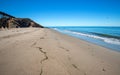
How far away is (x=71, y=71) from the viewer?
2.99 metres

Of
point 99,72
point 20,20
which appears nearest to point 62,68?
point 99,72

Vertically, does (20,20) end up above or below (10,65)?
above

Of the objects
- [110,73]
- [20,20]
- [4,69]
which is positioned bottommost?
[110,73]

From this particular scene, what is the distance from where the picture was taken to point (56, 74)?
9.13 feet

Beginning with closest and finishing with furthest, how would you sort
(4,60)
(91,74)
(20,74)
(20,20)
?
(20,74)
(91,74)
(4,60)
(20,20)

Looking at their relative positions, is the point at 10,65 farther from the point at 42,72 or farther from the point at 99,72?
the point at 99,72

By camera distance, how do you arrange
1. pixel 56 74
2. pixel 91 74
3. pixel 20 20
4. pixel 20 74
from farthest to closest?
pixel 20 20, pixel 91 74, pixel 56 74, pixel 20 74

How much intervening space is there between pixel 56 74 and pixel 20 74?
97cm

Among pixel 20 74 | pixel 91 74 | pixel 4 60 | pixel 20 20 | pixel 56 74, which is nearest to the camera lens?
pixel 20 74

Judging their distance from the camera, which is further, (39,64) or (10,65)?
(39,64)

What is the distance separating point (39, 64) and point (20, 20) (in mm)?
42974

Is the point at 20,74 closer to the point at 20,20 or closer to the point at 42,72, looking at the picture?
the point at 42,72

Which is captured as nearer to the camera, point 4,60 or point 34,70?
point 34,70

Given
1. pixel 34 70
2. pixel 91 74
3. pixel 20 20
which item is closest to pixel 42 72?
pixel 34 70
